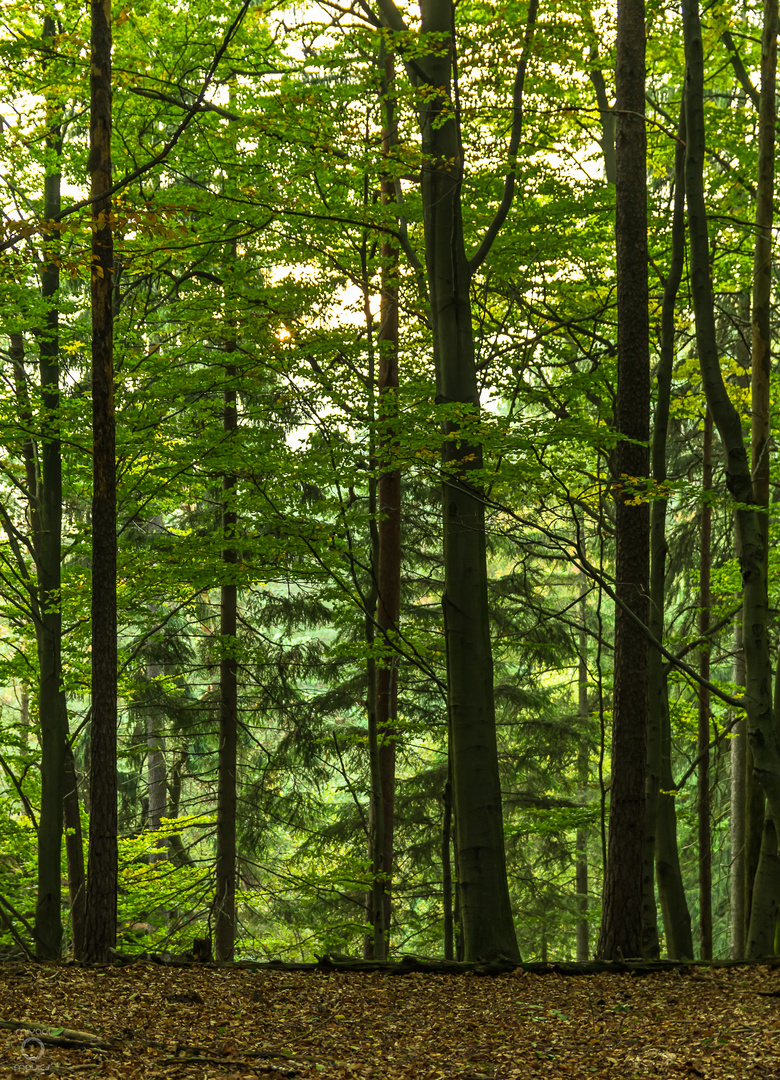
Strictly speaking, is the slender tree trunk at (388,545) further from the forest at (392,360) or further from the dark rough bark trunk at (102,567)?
the dark rough bark trunk at (102,567)

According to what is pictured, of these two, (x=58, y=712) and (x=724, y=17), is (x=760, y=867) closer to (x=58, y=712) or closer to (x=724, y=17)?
(x=58, y=712)

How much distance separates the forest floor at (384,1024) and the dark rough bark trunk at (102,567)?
0.65 meters

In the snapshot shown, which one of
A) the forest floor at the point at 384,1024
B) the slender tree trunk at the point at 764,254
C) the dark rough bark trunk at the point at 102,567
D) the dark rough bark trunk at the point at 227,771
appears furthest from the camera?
the dark rough bark trunk at the point at 227,771

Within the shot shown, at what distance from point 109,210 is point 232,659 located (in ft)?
21.5

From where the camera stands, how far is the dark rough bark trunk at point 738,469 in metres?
6.90

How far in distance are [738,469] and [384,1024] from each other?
4.89 m

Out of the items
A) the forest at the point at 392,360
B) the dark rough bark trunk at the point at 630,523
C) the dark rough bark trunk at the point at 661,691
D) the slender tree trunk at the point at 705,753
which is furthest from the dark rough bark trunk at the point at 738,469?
the slender tree trunk at the point at 705,753

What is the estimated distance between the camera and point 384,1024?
526cm

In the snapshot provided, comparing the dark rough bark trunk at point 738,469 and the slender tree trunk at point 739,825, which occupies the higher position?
the dark rough bark trunk at point 738,469

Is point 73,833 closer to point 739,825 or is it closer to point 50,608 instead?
point 50,608

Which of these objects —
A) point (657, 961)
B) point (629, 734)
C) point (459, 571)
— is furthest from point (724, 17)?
point (657, 961)

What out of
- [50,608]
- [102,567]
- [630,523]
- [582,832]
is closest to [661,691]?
[630,523]

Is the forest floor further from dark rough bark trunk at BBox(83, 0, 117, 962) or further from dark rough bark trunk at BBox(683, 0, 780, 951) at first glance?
dark rough bark trunk at BBox(683, 0, 780, 951)

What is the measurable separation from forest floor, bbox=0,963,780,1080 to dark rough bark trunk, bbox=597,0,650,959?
0.71m
